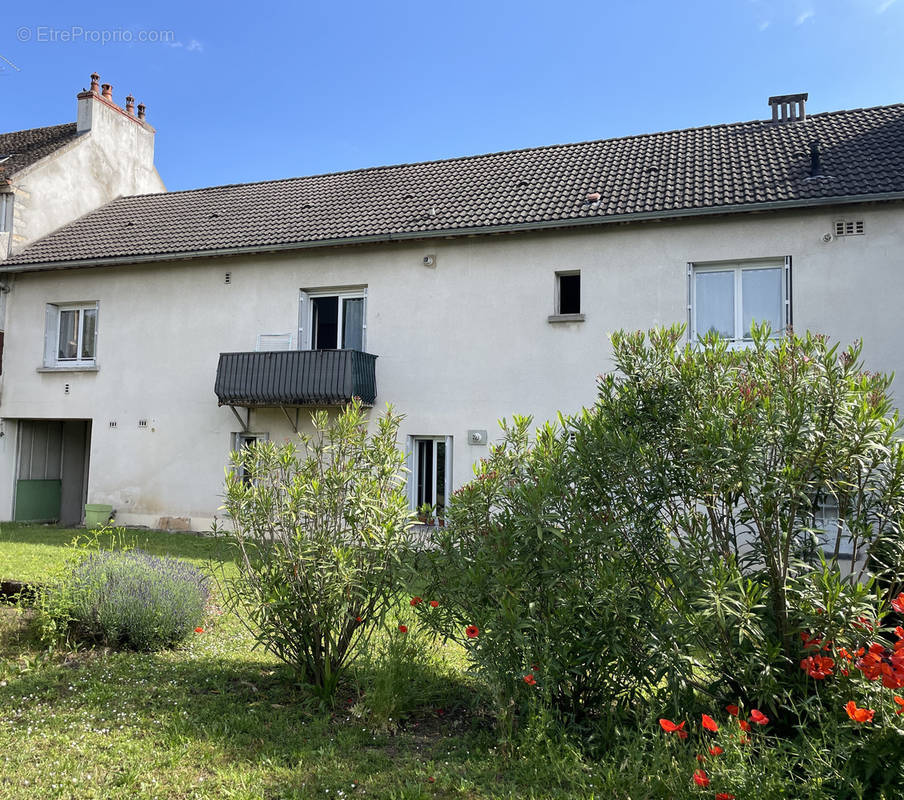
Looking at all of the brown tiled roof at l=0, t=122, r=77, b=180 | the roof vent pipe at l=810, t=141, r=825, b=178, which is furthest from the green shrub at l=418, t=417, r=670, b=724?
the brown tiled roof at l=0, t=122, r=77, b=180

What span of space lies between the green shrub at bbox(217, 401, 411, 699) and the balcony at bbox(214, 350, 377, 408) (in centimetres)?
751

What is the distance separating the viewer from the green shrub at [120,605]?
18.9 ft

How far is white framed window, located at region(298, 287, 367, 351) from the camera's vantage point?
13781 mm

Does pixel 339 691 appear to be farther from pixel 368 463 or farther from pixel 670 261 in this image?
pixel 670 261

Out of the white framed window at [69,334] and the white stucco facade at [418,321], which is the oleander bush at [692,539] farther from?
the white framed window at [69,334]

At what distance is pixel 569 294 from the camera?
12.6m

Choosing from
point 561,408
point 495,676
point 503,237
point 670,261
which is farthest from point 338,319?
point 495,676

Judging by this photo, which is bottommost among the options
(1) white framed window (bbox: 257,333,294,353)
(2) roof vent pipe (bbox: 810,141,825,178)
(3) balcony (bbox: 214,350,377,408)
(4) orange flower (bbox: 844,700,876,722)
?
(4) orange flower (bbox: 844,700,876,722)

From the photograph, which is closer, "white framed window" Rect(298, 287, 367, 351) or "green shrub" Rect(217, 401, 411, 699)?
"green shrub" Rect(217, 401, 411, 699)

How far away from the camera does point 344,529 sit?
4.86 m

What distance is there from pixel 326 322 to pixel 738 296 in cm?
741

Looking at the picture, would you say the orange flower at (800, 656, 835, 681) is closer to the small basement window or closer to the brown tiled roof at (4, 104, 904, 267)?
the brown tiled roof at (4, 104, 904, 267)

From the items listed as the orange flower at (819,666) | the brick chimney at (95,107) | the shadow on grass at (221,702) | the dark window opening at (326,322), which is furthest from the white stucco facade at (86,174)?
the orange flower at (819,666)

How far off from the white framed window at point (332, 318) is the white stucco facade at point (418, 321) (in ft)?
0.65
